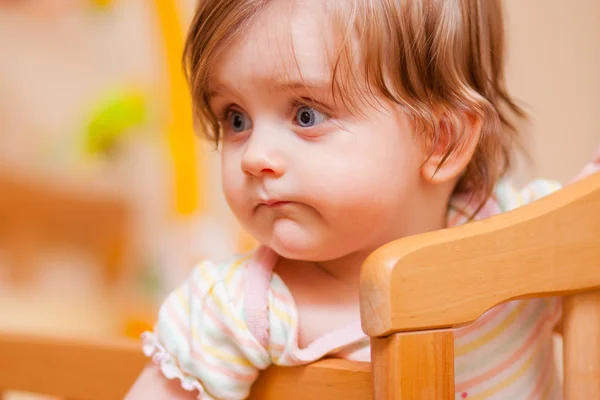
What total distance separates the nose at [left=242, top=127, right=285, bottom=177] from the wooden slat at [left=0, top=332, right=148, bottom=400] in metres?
0.37

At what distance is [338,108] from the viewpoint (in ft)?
2.05

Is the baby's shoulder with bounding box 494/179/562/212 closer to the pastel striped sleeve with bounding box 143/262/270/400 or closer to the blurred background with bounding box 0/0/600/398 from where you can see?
the pastel striped sleeve with bounding box 143/262/270/400

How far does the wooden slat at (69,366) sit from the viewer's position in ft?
3.04

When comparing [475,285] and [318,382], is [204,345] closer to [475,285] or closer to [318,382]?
[318,382]

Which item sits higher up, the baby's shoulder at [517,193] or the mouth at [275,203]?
the baby's shoulder at [517,193]

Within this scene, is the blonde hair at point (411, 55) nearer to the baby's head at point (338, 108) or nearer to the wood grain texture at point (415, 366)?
the baby's head at point (338, 108)

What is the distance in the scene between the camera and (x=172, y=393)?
707 millimetres

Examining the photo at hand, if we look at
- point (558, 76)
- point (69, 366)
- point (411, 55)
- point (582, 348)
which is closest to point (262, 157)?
point (411, 55)

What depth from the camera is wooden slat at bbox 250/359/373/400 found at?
0.61 m

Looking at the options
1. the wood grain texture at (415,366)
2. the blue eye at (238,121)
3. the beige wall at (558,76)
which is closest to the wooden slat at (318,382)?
the wood grain texture at (415,366)

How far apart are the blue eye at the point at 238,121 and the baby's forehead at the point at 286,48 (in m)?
A: 0.05

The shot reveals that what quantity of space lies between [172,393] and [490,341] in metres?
0.29

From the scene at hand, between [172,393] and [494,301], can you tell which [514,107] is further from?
[172,393]

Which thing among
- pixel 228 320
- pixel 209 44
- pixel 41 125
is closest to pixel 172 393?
pixel 228 320
